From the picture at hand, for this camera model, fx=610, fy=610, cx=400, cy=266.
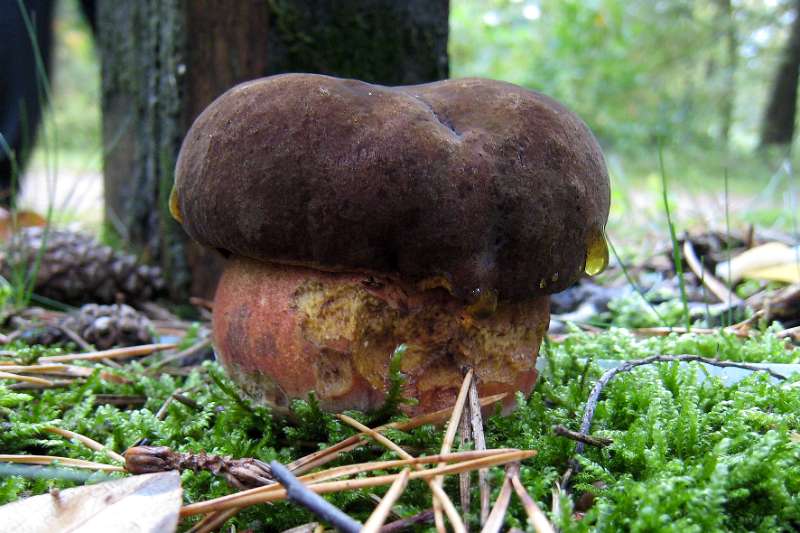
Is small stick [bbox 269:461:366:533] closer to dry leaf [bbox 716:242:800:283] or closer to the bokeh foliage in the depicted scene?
dry leaf [bbox 716:242:800:283]

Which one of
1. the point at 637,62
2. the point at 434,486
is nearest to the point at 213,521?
the point at 434,486

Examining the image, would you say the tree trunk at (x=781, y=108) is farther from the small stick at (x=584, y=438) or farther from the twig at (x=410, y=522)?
the twig at (x=410, y=522)

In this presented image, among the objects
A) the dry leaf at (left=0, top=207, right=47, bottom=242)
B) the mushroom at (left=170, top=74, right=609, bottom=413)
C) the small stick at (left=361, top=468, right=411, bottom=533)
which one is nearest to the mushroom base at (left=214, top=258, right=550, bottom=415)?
the mushroom at (left=170, top=74, right=609, bottom=413)

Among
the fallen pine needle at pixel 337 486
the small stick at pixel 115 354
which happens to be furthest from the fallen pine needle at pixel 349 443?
the small stick at pixel 115 354

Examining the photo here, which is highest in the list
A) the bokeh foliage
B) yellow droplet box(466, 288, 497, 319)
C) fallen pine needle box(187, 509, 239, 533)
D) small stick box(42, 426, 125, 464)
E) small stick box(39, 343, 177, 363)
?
the bokeh foliage

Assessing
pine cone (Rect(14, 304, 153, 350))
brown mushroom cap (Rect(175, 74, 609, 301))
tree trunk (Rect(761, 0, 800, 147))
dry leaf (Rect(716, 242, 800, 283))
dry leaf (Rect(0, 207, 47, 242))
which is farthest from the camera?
tree trunk (Rect(761, 0, 800, 147))

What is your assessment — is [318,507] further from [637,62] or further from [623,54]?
[637,62]

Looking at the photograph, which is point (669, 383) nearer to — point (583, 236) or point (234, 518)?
point (583, 236)
